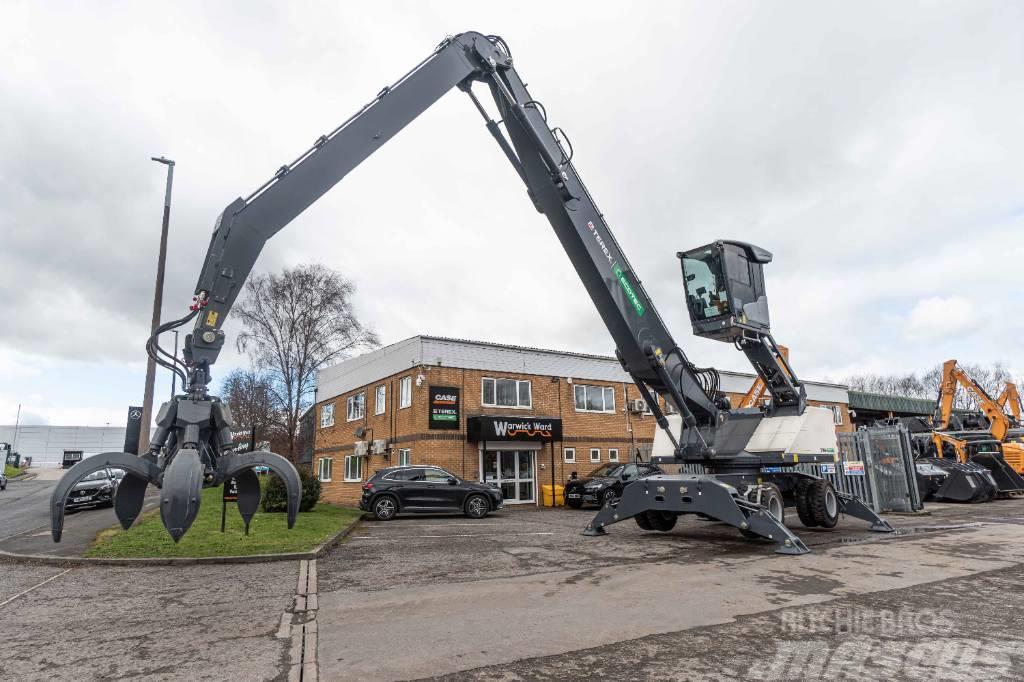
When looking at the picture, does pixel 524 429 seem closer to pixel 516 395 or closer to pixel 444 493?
pixel 516 395

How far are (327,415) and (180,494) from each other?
2617 cm

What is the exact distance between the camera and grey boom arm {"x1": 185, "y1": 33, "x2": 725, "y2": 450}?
17.5ft

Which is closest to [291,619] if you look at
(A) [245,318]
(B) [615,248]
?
(B) [615,248]

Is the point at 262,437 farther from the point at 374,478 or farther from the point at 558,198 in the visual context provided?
the point at 558,198

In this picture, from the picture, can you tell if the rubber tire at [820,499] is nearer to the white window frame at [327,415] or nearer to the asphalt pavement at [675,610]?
the asphalt pavement at [675,610]

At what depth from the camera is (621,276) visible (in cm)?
1025

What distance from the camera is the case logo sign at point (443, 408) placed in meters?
20.6

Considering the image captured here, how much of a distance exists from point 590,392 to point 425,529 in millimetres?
12466

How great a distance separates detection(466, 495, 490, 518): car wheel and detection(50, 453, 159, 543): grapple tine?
43.4 feet

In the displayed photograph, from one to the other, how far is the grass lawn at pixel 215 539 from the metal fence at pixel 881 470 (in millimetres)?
10006

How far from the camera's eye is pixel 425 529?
13.8 m

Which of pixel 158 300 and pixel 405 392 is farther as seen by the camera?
pixel 405 392

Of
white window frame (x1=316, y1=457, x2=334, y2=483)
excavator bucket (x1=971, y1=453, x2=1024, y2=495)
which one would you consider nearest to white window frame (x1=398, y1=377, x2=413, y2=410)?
white window frame (x1=316, y1=457, x2=334, y2=483)

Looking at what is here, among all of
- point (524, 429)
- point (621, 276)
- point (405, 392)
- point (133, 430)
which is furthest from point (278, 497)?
point (133, 430)
